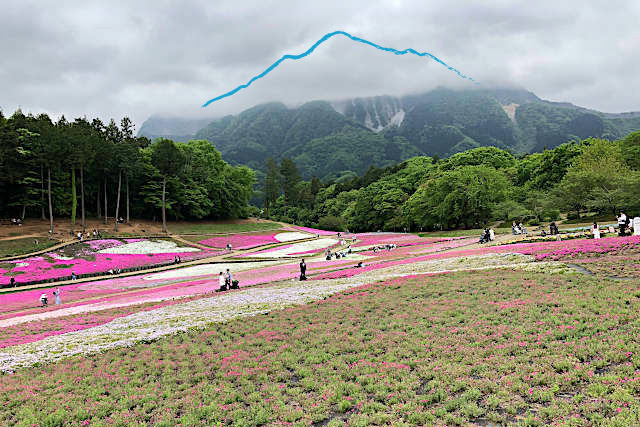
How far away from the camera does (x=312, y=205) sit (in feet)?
469

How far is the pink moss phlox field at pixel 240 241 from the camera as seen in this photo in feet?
203

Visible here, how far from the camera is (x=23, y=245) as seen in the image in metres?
45.5

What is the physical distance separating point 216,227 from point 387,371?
74.2m

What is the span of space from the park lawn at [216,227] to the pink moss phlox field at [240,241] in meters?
7.53

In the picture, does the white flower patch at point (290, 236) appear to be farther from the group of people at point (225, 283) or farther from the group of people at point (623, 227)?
the group of people at point (623, 227)

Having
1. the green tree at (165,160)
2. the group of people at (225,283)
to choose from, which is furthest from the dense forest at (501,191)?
the green tree at (165,160)

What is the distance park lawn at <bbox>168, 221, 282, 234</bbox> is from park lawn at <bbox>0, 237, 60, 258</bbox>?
23.1m

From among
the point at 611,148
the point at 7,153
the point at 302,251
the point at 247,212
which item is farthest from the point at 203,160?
the point at 611,148

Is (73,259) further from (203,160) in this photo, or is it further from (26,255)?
(203,160)

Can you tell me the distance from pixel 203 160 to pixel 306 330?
8195 centimetres

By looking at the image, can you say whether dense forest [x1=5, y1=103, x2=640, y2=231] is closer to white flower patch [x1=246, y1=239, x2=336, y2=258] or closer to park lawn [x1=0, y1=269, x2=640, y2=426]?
white flower patch [x1=246, y1=239, x2=336, y2=258]

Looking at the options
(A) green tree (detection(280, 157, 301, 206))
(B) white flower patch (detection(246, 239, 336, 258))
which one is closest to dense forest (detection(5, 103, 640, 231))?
(B) white flower patch (detection(246, 239, 336, 258))

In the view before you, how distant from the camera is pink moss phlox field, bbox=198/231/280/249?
62.0 m

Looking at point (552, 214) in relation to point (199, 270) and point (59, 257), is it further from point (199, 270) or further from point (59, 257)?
point (59, 257)
